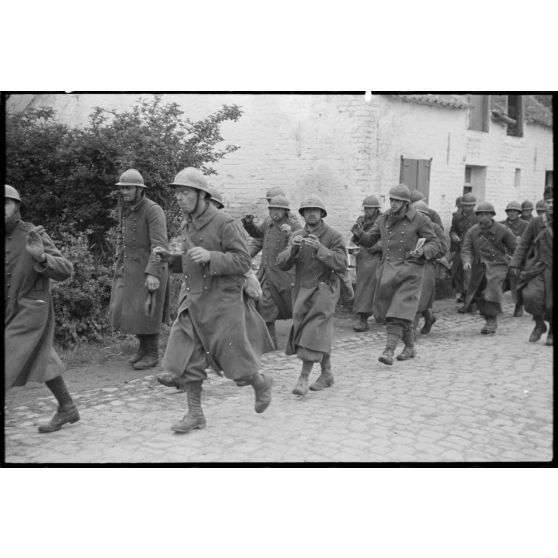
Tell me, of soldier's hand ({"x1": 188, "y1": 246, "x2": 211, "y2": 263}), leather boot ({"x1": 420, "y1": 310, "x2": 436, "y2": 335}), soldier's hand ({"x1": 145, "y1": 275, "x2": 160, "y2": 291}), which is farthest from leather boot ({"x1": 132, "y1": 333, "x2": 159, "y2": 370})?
leather boot ({"x1": 420, "y1": 310, "x2": 436, "y2": 335})

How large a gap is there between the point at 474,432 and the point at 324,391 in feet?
5.51

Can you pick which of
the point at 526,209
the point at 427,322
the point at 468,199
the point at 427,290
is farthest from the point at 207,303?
the point at 526,209

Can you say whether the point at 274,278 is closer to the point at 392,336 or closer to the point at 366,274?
the point at 392,336

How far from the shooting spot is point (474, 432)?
19.6 ft

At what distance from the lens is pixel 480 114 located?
1598 centimetres

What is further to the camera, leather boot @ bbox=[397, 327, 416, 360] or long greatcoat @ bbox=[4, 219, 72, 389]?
leather boot @ bbox=[397, 327, 416, 360]

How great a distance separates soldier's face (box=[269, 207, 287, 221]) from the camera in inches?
342

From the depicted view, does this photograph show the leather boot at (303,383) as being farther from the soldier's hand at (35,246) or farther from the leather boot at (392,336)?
the soldier's hand at (35,246)

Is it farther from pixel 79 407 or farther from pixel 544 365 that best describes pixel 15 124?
pixel 544 365

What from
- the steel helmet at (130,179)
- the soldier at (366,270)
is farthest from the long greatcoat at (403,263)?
the steel helmet at (130,179)

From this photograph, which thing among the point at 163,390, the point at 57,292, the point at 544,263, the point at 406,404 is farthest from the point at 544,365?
the point at 57,292

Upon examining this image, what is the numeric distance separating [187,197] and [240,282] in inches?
29.8

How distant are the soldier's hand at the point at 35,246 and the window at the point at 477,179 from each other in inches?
494

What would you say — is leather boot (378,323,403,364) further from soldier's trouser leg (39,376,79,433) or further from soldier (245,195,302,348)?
soldier's trouser leg (39,376,79,433)
